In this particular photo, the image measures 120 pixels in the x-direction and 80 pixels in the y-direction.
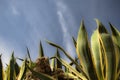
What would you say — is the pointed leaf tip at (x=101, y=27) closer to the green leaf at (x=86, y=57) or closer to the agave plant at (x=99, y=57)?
the agave plant at (x=99, y=57)

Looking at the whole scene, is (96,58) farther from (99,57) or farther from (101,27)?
(101,27)

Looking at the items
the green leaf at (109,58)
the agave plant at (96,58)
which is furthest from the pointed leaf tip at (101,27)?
the green leaf at (109,58)

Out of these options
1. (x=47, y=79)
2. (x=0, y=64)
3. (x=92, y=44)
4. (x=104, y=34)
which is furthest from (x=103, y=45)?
(x=0, y=64)

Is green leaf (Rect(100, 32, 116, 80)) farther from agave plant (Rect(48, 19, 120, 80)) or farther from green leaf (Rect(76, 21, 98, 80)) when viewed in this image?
green leaf (Rect(76, 21, 98, 80))

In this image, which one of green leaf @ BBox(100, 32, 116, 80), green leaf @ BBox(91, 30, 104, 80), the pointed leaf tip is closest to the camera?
green leaf @ BBox(100, 32, 116, 80)

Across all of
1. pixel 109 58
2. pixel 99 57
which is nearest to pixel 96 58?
pixel 99 57

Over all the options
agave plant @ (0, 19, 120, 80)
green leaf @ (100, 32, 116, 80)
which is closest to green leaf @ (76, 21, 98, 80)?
agave plant @ (0, 19, 120, 80)

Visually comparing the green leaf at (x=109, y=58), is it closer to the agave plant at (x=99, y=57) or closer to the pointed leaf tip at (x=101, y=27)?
the agave plant at (x=99, y=57)

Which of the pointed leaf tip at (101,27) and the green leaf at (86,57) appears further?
the pointed leaf tip at (101,27)

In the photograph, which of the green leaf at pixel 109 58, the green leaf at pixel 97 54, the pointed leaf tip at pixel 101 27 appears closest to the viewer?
the green leaf at pixel 109 58

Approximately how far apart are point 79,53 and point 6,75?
5.59 ft

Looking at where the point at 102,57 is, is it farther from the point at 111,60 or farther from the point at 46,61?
the point at 46,61

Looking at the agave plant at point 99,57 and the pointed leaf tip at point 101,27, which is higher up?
the pointed leaf tip at point 101,27

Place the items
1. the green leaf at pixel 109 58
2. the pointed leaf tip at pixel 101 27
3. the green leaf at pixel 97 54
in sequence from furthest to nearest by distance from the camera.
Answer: the pointed leaf tip at pixel 101 27, the green leaf at pixel 97 54, the green leaf at pixel 109 58
